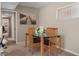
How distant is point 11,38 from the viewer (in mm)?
2121

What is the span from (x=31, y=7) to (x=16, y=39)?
594 millimetres

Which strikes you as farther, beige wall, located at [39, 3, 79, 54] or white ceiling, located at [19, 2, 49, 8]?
beige wall, located at [39, 3, 79, 54]

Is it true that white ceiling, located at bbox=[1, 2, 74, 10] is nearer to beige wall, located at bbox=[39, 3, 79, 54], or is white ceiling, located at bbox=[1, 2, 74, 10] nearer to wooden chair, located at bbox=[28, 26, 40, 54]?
beige wall, located at bbox=[39, 3, 79, 54]

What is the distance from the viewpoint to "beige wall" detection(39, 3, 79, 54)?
218cm

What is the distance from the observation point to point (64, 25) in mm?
2381

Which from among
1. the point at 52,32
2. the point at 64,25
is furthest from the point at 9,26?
the point at 64,25

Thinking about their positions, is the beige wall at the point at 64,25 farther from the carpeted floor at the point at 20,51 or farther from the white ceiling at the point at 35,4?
the carpeted floor at the point at 20,51

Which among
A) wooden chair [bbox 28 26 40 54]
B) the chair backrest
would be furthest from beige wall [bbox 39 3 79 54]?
wooden chair [bbox 28 26 40 54]

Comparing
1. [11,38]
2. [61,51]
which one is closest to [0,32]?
[11,38]

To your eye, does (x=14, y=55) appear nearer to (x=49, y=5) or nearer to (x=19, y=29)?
(x=19, y=29)

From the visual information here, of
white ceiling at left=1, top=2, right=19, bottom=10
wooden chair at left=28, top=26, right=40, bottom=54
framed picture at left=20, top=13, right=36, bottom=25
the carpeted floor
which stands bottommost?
the carpeted floor

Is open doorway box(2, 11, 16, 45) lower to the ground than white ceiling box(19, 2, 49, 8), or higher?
lower

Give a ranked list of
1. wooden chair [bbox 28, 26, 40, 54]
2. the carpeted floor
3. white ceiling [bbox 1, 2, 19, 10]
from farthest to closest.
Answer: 1. wooden chair [bbox 28, 26, 40, 54]
2. the carpeted floor
3. white ceiling [bbox 1, 2, 19, 10]

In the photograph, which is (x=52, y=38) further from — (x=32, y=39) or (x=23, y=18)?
(x=23, y=18)
